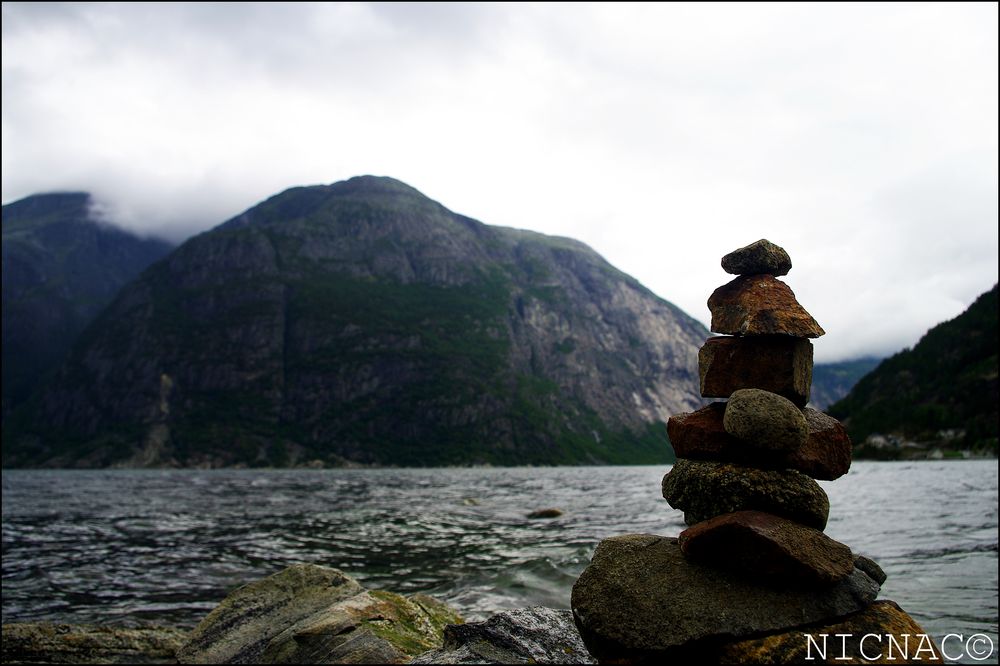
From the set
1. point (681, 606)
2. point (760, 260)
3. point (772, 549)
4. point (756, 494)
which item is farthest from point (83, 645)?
point (760, 260)

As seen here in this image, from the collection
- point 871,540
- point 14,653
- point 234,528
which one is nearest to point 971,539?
point 871,540

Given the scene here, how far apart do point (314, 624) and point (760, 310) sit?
12059 mm

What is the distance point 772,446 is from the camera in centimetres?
938

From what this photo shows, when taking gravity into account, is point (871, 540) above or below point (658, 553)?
below

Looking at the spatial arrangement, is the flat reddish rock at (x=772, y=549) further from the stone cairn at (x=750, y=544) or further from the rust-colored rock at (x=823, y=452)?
the rust-colored rock at (x=823, y=452)

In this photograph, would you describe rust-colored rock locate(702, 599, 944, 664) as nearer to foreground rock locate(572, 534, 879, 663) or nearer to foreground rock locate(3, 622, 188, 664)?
foreground rock locate(572, 534, 879, 663)

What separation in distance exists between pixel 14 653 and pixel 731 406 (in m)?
18.3

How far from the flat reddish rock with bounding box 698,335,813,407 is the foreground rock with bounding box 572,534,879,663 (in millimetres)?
2857

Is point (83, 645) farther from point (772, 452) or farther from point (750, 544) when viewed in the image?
point (772, 452)

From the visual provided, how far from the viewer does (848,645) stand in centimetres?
802

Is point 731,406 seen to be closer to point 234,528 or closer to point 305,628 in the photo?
point 305,628

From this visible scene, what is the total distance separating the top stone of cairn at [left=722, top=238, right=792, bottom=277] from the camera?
1078 cm

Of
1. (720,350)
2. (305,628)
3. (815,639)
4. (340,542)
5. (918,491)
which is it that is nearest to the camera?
(815,639)

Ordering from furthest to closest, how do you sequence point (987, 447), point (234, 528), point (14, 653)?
point (987, 447) < point (234, 528) < point (14, 653)
